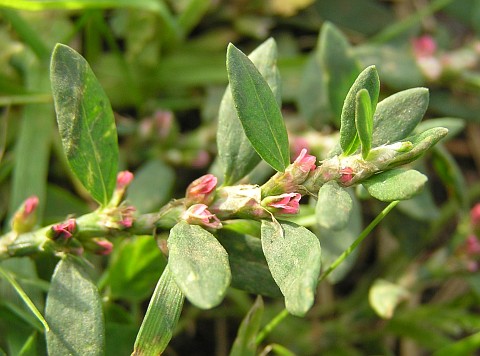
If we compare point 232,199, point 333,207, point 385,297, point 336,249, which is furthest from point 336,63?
point 333,207

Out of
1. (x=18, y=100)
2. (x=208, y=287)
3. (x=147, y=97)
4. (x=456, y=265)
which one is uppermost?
(x=208, y=287)

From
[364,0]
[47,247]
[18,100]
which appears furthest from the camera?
[364,0]

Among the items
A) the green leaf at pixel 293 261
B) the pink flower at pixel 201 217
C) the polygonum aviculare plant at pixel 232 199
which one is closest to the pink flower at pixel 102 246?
the polygonum aviculare plant at pixel 232 199

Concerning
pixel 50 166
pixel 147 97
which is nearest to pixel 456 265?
pixel 147 97

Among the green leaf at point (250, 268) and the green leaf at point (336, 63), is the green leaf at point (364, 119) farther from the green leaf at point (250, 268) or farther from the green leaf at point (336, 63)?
the green leaf at point (336, 63)

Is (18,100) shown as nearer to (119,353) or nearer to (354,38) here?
(119,353)

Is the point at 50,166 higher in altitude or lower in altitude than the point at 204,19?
lower

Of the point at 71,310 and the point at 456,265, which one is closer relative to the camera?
the point at 71,310

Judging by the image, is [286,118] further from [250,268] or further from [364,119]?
[364,119]

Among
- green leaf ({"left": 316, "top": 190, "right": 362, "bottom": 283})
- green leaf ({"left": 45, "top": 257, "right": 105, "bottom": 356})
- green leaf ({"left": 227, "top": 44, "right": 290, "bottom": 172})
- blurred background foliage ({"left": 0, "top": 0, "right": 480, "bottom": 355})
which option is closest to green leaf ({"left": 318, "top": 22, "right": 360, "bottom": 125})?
blurred background foliage ({"left": 0, "top": 0, "right": 480, "bottom": 355})
